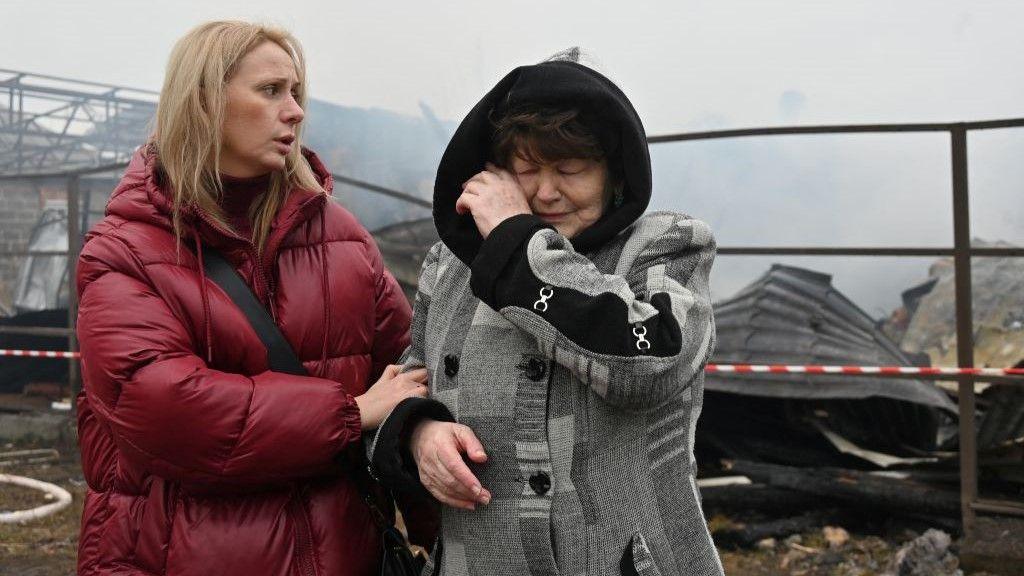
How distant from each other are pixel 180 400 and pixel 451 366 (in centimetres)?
43

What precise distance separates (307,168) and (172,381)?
549 millimetres

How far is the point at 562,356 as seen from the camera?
129 centimetres

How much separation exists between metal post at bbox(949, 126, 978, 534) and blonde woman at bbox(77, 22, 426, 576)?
329 centimetres

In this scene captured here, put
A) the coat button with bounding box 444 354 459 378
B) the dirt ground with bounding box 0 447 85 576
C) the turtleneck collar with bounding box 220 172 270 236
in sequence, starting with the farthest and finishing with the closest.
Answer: the dirt ground with bounding box 0 447 85 576 → the turtleneck collar with bounding box 220 172 270 236 → the coat button with bounding box 444 354 459 378

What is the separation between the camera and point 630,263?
1.42m

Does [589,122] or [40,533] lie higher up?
[589,122]

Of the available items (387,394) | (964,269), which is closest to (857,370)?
(964,269)

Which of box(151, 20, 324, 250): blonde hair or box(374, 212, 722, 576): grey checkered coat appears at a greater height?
box(151, 20, 324, 250): blonde hair

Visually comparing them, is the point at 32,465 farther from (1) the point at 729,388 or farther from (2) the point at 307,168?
(2) the point at 307,168

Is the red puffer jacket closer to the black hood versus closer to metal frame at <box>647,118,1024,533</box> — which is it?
the black hood

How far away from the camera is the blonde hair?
5.47ft

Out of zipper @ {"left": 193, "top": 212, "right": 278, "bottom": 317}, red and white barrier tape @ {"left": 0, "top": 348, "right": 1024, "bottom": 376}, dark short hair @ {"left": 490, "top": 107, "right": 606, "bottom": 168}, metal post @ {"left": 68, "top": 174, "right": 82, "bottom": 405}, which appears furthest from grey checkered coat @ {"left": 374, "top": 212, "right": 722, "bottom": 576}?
metal post @ {"left": 68, "top": 174, "right": 82, "bottom": 405}

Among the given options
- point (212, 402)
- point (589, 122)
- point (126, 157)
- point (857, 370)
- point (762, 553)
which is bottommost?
point (762, 553)

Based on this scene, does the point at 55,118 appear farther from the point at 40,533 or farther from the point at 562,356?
the point at 562,356
